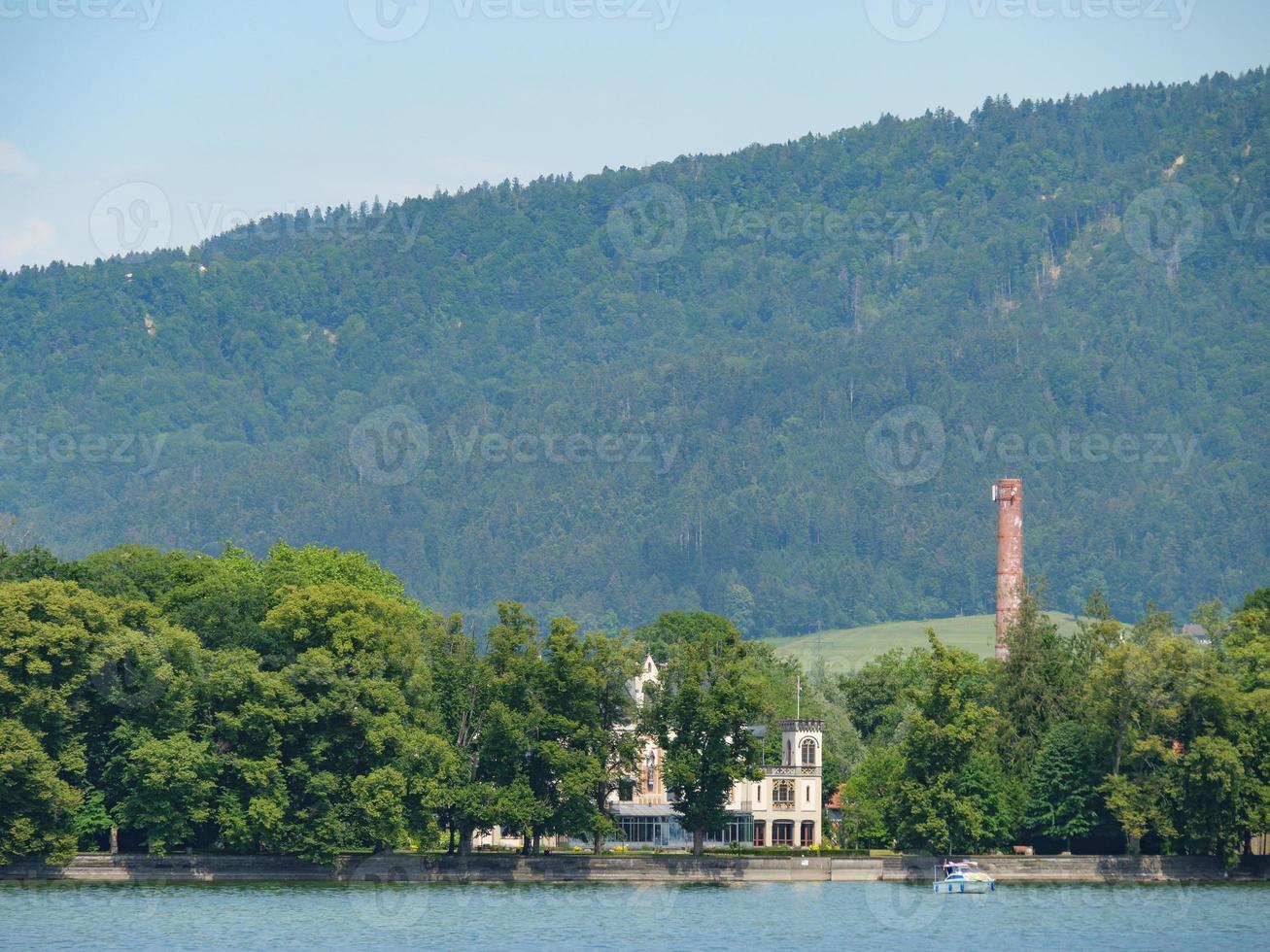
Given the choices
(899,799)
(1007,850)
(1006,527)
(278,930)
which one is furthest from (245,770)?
(1006,527)

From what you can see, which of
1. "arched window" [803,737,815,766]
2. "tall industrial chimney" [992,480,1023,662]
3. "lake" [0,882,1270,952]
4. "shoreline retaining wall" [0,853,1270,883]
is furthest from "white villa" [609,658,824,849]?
"tall industrial chimney" [992,480,1023,662]

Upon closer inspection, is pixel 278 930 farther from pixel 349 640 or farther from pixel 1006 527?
pixel 1006 527

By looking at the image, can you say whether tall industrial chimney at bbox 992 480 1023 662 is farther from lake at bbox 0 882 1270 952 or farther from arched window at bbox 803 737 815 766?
lake at bbox 0 882 1270 952

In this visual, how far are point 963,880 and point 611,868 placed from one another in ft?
50.8

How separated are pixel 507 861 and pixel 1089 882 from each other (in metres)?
26.0

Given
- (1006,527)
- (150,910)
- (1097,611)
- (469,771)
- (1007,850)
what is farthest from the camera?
(1006,527)

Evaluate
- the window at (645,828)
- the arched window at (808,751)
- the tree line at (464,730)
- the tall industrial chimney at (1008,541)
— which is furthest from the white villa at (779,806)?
the tall industrial chimney at (1008,541)

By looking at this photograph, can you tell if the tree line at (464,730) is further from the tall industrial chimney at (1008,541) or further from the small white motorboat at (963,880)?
the tall industrial chimney at (1008,541)

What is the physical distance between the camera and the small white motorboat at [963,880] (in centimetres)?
9700

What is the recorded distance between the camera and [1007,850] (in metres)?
105

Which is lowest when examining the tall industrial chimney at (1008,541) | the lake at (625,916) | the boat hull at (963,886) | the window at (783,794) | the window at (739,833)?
the lake at (625,916)

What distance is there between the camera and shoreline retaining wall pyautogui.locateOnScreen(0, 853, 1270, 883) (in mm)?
92875

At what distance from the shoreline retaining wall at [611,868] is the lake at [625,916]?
61.4 inches

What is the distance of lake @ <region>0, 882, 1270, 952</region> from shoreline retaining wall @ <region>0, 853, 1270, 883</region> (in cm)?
156
